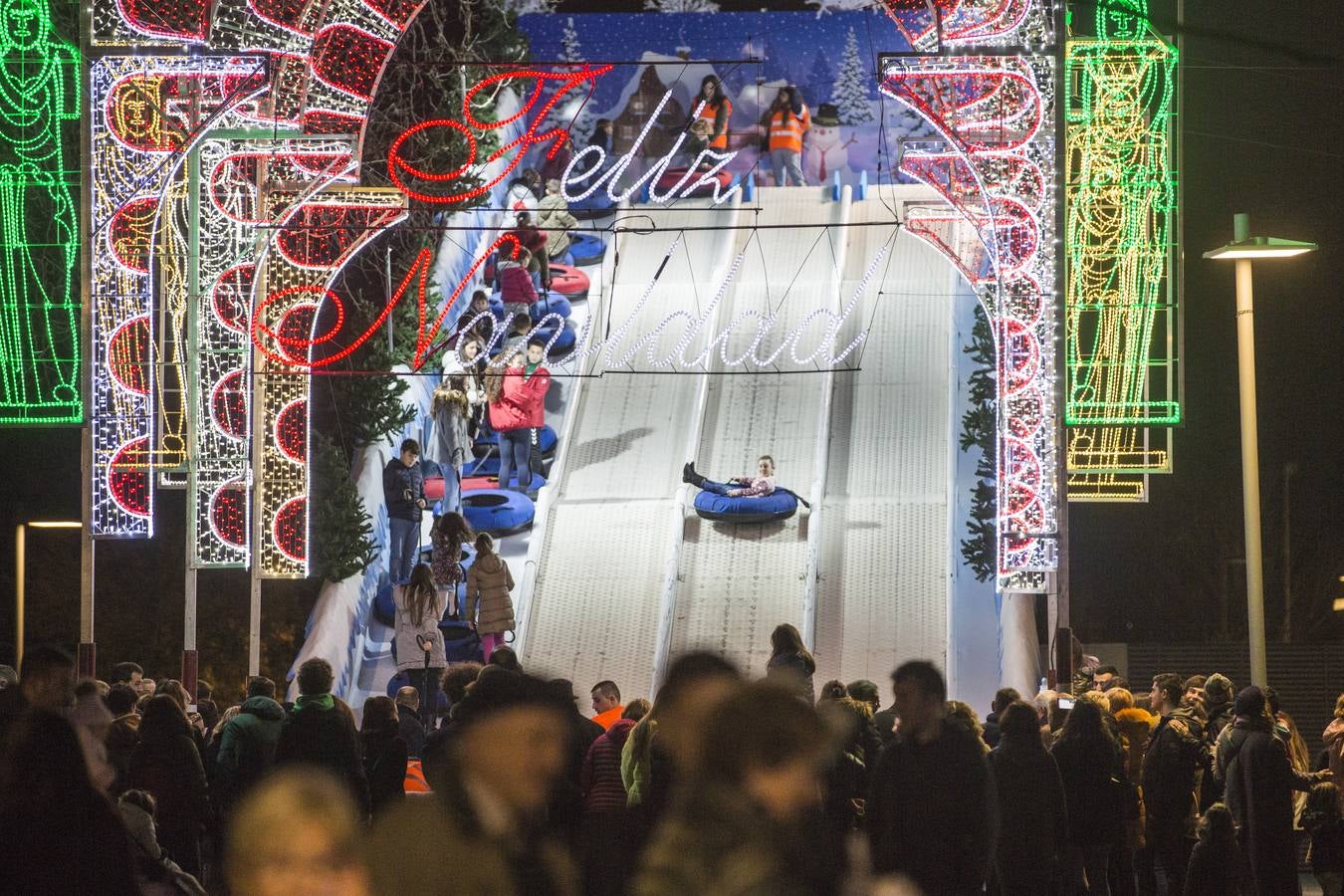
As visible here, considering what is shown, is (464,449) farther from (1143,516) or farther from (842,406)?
(1143,516)

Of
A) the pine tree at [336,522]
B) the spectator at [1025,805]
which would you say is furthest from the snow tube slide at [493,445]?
the spectator at [1025,805]

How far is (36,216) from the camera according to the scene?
20.4m

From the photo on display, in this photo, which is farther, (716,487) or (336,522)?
(716,487)

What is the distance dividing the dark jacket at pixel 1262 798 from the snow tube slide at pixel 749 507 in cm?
1057

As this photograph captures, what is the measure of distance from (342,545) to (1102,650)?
7649mm

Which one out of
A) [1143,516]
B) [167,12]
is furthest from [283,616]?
[1143,516]

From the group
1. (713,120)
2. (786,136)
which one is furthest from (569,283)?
(786,136)

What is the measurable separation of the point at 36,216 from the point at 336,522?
4532 millimetres

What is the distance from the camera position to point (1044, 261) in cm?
1562

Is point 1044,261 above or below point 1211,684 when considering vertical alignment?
above

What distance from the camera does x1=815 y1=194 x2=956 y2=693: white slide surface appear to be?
1920 cm

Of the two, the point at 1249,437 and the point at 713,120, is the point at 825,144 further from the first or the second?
the point at 1249,437

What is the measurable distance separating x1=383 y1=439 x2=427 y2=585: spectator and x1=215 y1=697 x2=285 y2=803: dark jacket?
Answer: 837cm

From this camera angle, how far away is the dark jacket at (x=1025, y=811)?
833 centimetres
